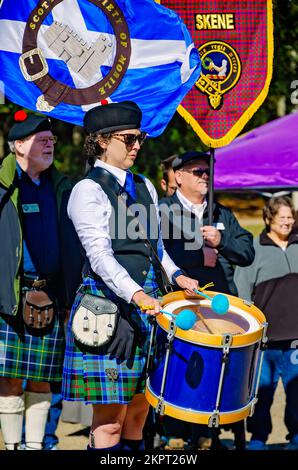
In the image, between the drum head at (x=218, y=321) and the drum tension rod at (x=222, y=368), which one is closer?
the drum tension rod at (x=222, y=368)

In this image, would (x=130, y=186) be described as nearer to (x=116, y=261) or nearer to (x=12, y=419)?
(x=116, y=261)

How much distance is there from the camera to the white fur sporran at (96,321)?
151 inches

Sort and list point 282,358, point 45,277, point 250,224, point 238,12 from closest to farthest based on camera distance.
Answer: point 45,277 < point 238,12 < point 282,358 < point 250,224

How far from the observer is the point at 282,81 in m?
10.0

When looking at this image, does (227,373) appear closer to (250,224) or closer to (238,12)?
(238,12)

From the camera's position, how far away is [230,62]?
4.84 meters

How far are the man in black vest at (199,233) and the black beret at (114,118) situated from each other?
98 cm

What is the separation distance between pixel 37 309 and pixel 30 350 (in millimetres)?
234

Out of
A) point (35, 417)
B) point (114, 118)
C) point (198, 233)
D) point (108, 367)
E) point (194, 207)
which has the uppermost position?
point (114, 118)

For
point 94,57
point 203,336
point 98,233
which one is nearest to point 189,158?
point 94,57

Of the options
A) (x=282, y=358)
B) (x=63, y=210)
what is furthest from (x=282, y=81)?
(x=63, y=210)

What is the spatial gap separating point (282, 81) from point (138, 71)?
555cm

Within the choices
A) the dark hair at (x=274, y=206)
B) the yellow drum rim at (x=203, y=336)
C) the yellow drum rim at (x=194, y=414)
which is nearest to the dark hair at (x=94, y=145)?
the yellow drum rim at (x=203, y=336)

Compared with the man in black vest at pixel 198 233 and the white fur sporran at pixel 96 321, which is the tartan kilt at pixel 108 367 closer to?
the white fur sporran at pixel 96 321
